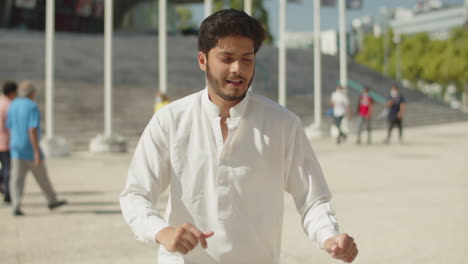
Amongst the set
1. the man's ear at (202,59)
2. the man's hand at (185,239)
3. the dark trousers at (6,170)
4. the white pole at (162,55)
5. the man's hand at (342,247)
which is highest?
the white pole at (162,55)

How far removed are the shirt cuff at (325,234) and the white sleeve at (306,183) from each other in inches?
2.4

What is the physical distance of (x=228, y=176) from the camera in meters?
2.12

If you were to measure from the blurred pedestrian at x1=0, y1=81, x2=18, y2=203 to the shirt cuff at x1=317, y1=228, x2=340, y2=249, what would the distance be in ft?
22.5

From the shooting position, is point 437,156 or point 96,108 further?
point 96,108

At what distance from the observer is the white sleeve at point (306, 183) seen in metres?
2.16

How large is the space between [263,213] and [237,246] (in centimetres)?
14

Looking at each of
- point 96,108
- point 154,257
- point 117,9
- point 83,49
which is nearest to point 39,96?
point 96,108

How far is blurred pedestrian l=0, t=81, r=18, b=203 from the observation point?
8.16 m

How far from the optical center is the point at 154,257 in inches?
200

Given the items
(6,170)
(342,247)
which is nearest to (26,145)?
(6,170)

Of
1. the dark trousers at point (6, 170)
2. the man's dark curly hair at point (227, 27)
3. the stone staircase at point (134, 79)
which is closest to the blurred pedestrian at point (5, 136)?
the dark trousers at point (6, 170)

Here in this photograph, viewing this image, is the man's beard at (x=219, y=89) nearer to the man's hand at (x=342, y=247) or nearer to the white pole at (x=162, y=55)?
the man's hand at (x=342, y=247)

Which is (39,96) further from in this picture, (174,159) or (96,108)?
(174,159)

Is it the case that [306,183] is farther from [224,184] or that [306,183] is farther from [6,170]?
[6,170]
